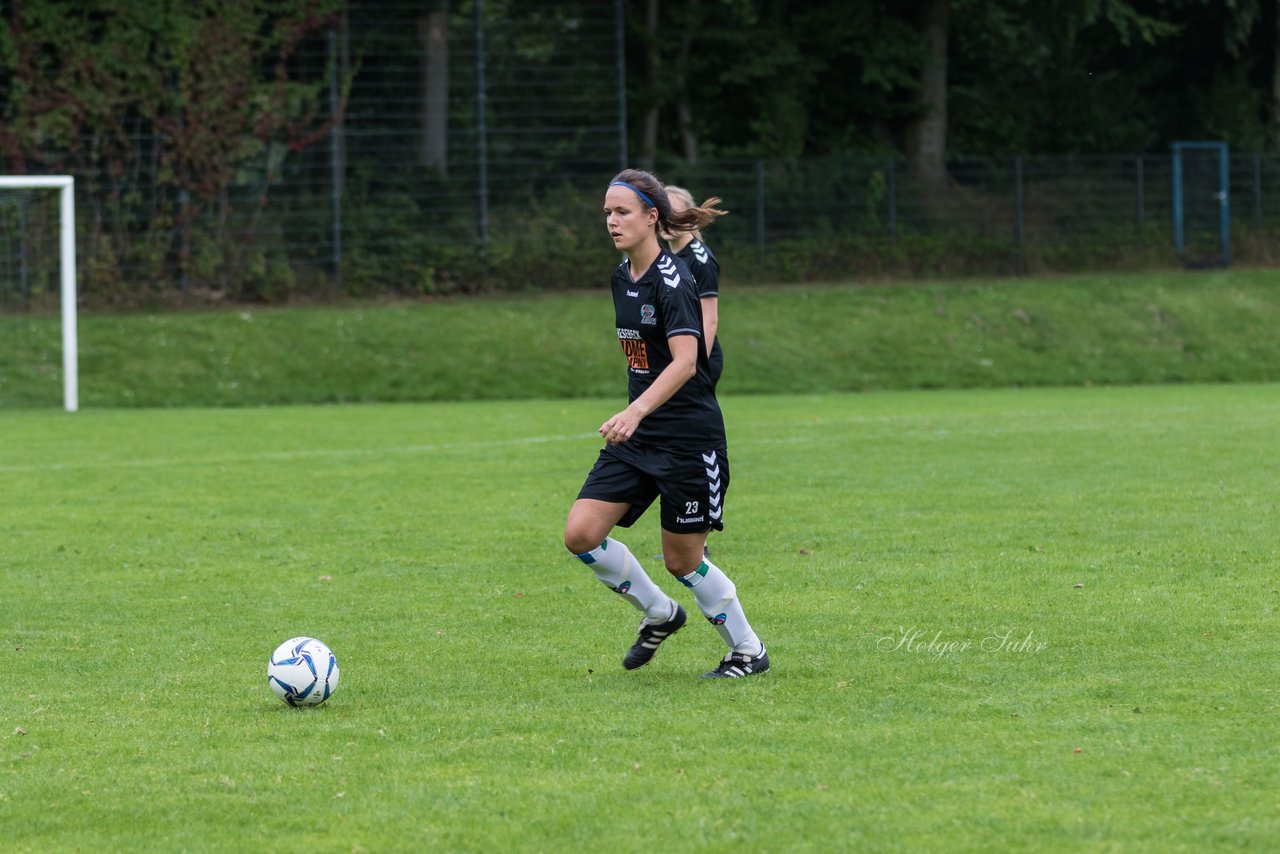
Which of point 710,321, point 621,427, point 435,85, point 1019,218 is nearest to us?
point 621,427

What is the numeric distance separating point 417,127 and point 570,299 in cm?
430

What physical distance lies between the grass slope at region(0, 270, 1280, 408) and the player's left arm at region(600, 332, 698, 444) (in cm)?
1696

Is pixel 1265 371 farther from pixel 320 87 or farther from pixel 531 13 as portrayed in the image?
pixel 320 87

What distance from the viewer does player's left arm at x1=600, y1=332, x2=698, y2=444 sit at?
6.01 meters

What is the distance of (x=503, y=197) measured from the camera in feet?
94.0

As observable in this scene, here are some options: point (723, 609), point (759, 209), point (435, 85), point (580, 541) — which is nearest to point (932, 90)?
point (759, 209)

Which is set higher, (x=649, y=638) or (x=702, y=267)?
(x=702, y=267)

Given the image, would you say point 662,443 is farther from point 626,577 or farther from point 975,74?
point 975,74

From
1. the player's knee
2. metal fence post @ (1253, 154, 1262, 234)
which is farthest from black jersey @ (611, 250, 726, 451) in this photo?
metal fence post @ (1253, 154, 1262, 234)

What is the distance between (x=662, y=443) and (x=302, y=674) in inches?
63.5

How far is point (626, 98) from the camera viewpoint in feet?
104

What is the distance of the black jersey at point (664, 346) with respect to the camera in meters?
6.19

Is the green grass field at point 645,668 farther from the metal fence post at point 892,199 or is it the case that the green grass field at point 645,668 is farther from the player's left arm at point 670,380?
the metal fence post at point 892,199

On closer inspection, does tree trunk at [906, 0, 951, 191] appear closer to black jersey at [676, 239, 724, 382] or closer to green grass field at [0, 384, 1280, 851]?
green grass field at [0, 384, 1280, 851]
